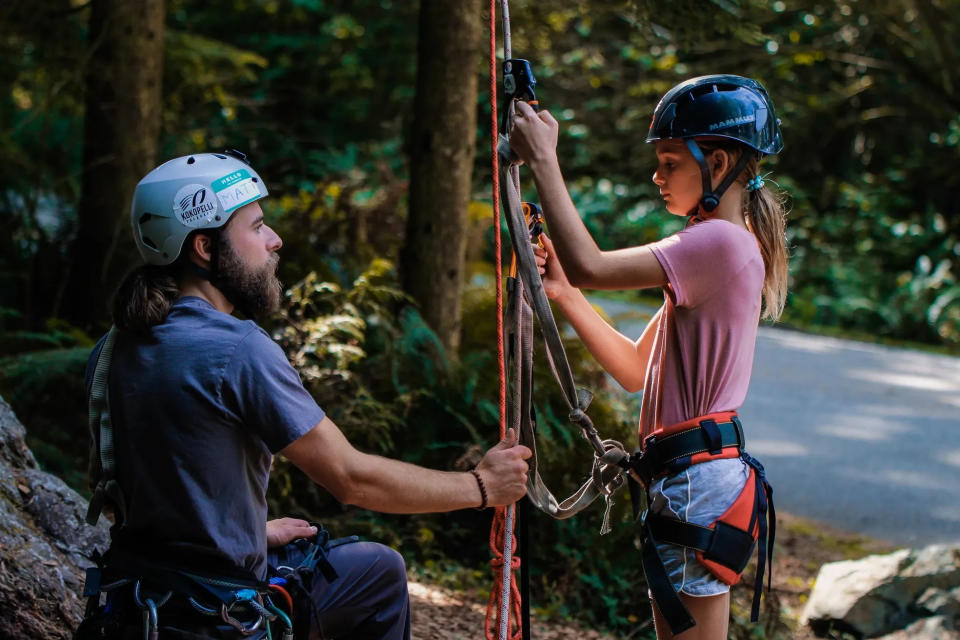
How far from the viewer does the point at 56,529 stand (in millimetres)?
3879

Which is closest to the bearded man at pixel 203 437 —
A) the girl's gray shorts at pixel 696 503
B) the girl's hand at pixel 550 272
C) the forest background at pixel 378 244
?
the girl's gray shorts at pixel 696 503

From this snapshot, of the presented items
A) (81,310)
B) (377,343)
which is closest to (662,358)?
(377,343)

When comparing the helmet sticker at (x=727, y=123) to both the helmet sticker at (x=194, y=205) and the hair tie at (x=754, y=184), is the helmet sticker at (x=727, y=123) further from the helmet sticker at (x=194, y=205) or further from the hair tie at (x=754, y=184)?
the helmet sticker at (x=194, y=205)

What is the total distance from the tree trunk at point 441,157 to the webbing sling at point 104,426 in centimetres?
394

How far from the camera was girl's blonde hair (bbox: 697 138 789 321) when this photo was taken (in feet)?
10.0

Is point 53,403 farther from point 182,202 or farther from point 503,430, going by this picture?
point 503,430

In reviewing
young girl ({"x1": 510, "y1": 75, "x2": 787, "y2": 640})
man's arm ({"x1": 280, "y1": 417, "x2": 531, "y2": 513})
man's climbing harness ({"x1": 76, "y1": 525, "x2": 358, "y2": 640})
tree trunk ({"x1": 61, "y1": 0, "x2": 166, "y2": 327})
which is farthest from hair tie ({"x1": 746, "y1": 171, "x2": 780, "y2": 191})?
tree trunk ({"x1": 61, "y1": 0, "x2": 166, "y2": 327})

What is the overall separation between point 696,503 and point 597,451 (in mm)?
370

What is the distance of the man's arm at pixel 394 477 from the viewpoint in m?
2.68

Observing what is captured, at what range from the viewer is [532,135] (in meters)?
2.84

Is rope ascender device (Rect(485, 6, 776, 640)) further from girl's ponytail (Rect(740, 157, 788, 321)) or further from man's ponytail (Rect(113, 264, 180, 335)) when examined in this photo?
man's ponytail (Rect(113, 264, 180, 335))

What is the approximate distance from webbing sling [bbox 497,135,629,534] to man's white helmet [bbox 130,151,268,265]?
77cm

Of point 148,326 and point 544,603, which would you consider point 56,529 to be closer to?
A: point 148,326

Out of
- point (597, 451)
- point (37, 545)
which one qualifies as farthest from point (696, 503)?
point (37, 545)
